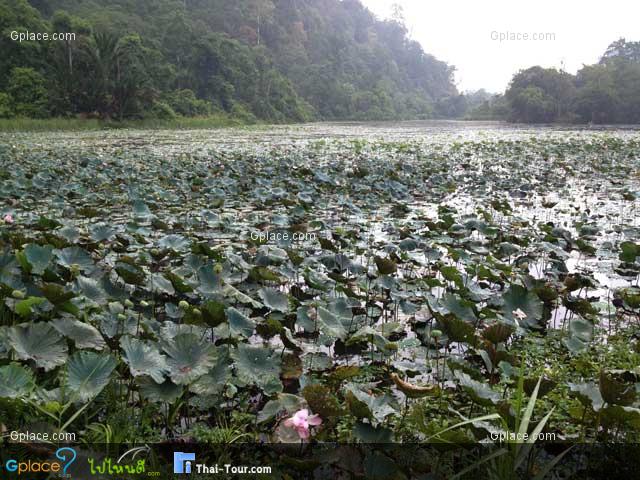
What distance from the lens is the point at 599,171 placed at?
29.6 feet

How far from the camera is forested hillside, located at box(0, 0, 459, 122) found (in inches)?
926

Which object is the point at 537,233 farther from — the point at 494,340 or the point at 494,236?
the point at 494,340

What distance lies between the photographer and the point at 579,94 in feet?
139

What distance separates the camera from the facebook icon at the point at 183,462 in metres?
1.46

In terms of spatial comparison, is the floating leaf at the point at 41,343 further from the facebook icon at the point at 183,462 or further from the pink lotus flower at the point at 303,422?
the pink lotus flower at the point at 303,422

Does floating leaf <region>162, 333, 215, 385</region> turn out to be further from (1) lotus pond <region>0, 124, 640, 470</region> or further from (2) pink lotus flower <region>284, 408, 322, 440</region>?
(2) pink lotus flower <region>284, 408, 322, 440</region>

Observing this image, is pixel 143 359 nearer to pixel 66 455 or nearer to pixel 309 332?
pixel 66 455

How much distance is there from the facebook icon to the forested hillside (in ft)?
77.9

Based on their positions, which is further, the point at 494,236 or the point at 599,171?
the point at 599,171

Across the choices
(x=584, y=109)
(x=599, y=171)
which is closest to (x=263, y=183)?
(x=599, y=171)

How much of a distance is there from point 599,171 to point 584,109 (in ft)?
127

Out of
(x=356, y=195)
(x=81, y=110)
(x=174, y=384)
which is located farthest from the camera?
(x=81, y=110)
